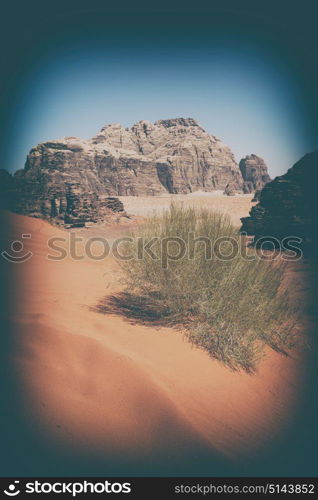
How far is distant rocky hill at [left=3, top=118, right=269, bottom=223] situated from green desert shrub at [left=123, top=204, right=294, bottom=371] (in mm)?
14976

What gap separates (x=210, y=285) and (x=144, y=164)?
8777cm

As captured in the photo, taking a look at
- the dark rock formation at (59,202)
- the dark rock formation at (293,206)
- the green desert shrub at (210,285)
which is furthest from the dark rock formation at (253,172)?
the green desert shrub at (210,285)

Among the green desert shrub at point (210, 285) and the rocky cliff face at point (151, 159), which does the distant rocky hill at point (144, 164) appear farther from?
the green desert shrub at point (210, 285)

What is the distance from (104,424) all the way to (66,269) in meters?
5.18

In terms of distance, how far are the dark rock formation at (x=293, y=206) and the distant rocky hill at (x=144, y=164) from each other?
426 inches

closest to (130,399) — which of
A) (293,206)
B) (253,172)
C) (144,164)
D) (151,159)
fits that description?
(293,206)

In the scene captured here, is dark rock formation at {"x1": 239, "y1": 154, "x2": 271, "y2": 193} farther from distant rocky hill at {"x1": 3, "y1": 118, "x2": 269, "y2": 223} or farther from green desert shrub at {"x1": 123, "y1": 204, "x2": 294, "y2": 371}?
green desert shrub at {"x1": 123, "y1": 204, "x2": 294, "y2": 371}

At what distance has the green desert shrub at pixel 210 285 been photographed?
3.68m

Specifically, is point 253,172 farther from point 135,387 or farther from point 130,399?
point 130,399

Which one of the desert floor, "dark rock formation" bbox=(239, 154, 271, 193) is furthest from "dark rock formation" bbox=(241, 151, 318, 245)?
"dark rock formation" bbox=(239, 154, 271, 193)

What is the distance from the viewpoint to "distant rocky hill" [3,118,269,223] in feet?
137

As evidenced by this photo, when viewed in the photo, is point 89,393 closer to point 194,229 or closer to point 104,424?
point 104,424

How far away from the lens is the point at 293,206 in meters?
11.3

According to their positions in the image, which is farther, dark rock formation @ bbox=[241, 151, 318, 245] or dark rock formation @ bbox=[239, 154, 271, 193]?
dark rock formation @ bbox=[239, 154, 271, 193]
